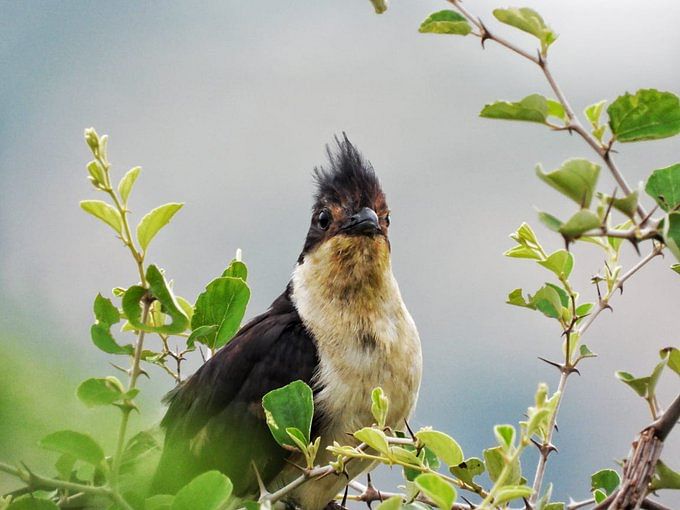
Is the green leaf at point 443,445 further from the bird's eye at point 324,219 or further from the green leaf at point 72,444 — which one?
the bird's eye at point 324,219

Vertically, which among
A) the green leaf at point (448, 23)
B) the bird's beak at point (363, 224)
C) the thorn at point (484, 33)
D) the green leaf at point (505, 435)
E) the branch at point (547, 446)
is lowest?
the branch at point (547, 446)

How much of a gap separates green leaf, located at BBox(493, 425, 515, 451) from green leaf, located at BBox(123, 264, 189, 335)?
2.01 ft

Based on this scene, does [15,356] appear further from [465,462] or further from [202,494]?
[465,462]

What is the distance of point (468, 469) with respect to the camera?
2.09 metres

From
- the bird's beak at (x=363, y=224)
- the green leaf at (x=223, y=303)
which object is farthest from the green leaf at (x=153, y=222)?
the bird's beak at (x=363, y=224)

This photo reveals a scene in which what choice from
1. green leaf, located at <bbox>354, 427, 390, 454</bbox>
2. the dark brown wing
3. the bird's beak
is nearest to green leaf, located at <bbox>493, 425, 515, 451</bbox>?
green leaf, located at <bbox>354, 427, 390, 454</bbox>

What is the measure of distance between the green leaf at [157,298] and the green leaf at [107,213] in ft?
0.50

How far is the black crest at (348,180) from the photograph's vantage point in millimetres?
4254

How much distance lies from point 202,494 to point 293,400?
20.4 inches

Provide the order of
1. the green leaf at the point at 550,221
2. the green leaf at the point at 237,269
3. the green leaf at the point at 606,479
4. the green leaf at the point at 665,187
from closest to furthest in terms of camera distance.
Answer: the green leaf at the point at 550,221 < the green leaf at the point at 665,187 < the green leaf at the point at 606,479 < the green leaf at the point at 237,269

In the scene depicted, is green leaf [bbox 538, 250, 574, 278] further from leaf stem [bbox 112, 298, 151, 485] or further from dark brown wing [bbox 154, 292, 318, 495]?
dark brown wing [bbox 154, 292, 318, 495]

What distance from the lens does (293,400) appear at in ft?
6.40

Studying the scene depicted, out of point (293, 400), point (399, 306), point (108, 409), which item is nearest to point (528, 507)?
point (293, 400)

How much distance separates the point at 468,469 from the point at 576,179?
95 centimetres
